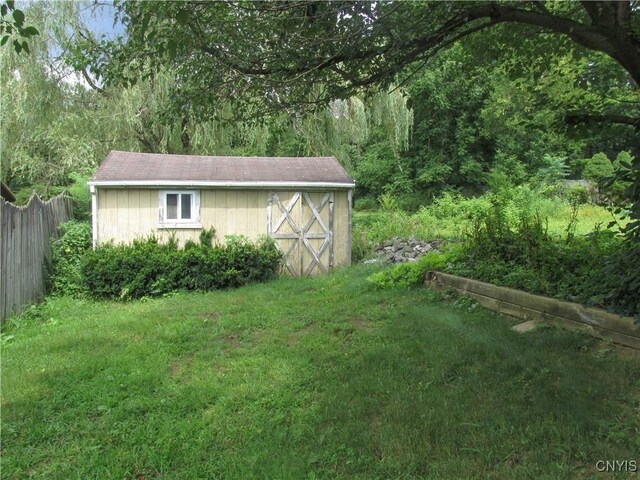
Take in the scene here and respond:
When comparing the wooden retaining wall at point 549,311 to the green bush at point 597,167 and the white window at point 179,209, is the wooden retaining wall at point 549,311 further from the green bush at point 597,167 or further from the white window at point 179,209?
the green bush at point 597,167

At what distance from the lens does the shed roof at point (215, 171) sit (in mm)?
10031

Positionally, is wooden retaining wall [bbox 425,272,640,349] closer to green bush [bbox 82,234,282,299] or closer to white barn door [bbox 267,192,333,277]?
green bush [bbox 82,234,282,299]

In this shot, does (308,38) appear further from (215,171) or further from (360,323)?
(215,171)

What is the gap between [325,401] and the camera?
3479 millimetres

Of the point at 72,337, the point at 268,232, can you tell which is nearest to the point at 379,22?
the point at 72,337

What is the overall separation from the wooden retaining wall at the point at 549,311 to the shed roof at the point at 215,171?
217 inches

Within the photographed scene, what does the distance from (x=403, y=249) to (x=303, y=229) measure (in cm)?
252

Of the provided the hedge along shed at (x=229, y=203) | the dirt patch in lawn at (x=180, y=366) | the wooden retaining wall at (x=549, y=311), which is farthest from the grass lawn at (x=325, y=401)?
the hedge along shed at (x=229, y=203)

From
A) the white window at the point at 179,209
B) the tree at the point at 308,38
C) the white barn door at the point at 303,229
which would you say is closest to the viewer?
the tree at the point at 308,38

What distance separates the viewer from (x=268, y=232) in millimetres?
10680

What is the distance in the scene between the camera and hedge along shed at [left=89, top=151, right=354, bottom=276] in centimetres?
995

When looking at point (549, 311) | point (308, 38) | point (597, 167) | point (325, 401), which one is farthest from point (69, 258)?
point (597, 167)

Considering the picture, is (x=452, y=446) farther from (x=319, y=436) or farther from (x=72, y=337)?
(x=72, y=337)

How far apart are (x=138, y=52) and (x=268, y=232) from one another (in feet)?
22.8
